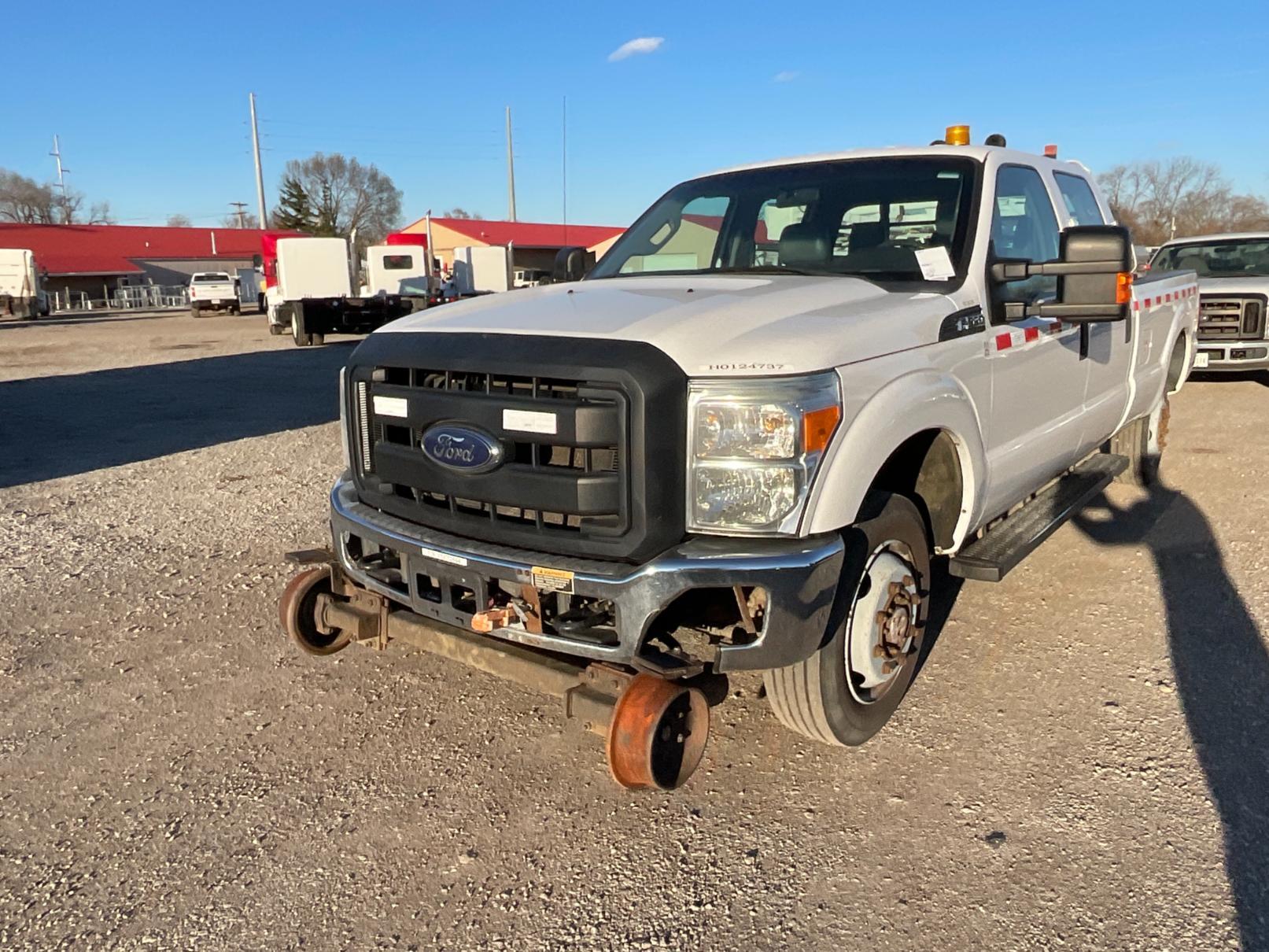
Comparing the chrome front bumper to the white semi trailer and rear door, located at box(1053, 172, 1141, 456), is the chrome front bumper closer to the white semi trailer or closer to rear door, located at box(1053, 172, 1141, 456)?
rear door, located at box(1053, 172, 1141, 456)

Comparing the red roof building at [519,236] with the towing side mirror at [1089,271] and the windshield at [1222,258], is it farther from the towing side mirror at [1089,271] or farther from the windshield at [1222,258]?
the towing side mirror at [1089,271]

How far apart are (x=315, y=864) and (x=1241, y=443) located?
857 cm

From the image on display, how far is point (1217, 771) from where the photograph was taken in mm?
3365

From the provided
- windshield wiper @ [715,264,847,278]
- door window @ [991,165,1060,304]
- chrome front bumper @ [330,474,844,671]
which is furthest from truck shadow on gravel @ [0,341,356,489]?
door window @ [991,165,1060,304]

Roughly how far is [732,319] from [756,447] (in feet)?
1.59

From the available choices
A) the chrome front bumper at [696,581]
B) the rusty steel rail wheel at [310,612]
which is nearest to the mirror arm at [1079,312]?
the chrome front bumper at [696,581]

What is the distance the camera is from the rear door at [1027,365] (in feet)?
13.2

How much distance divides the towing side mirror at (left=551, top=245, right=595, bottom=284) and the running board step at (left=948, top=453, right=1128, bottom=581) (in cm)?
238

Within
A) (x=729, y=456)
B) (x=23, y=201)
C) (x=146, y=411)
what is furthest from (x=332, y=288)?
(x=23, y=201)

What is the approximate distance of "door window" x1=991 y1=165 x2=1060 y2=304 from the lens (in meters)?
4.18

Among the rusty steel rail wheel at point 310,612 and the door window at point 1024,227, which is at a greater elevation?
the door window at point 1024,227

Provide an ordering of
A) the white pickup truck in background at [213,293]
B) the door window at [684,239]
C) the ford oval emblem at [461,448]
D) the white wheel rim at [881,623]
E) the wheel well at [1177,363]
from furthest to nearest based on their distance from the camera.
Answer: the white pickup truck in background at [213,293] < the wheel well at [1177,363] < the door window at [684,239] < the white wheel rim at [881,623] < the ford oval emblem at [461,448]

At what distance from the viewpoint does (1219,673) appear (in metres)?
4.12

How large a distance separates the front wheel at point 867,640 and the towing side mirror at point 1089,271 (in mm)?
955
